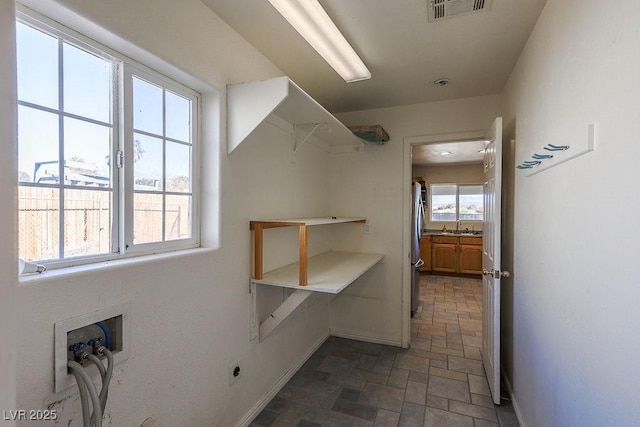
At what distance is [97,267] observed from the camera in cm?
113

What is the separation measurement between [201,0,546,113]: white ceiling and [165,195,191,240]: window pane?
39.9 inches

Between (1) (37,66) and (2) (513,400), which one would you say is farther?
(2) (513,400)

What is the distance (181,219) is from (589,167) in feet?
5.78

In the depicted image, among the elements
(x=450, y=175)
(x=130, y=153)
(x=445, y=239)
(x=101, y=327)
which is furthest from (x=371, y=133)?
(x=450, y=175)

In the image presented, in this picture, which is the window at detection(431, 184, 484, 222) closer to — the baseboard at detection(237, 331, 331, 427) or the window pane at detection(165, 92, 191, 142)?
the baseboard at detection(237, 331, 331, 427)

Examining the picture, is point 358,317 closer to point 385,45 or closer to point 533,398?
point 533,398

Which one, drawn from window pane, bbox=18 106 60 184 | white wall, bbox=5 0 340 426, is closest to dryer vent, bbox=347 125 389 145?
white wall, bbox=5 0 340 426

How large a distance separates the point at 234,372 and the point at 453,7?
2357 mm

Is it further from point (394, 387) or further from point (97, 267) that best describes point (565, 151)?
point (394, 387)

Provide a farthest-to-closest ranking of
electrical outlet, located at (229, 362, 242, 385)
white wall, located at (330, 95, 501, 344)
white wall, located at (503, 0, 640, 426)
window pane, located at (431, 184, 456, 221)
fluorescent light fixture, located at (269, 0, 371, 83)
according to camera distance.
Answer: window pane, located at (431, 184, 456, 221), white wall, located at (330, 95, 501, 344), electrical outlet, located at (229, 362, 242, 385), fluorescent light fixture, located at (269, 0, 371, 83), white wall, located at (503, 0, 640, 426)

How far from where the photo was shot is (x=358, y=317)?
11.0ft

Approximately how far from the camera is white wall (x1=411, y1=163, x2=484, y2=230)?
22.1ft

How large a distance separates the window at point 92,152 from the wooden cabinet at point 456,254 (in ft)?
18.9

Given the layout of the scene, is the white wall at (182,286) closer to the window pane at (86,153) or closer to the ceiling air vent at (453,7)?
the window pane at (86,153)
